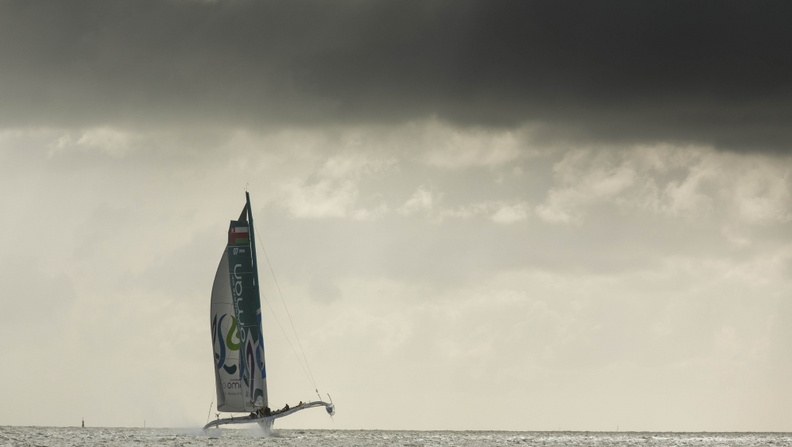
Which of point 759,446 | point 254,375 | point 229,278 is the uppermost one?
point 229,278

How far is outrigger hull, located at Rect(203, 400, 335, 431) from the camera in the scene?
3954 inches

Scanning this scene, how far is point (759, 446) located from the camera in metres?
109

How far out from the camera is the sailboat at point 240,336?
325 feet

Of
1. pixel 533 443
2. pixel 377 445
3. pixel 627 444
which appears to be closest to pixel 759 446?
pixel 627 444

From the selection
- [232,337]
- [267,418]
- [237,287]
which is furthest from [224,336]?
[267,418]

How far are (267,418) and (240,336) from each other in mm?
6655

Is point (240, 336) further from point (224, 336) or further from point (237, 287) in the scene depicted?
point (237, 287)

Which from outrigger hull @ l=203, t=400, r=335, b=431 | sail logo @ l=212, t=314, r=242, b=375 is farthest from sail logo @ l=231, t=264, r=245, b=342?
outrigger hull @ l=203, t=400, r=335, b=431

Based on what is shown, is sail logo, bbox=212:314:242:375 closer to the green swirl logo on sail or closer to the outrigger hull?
the green swirl logo on sail

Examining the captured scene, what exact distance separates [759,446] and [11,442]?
5663 centimetres

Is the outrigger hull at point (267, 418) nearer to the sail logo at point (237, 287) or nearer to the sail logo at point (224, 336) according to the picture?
the sail logo at point (224, 336)

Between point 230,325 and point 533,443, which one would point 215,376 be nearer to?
point 230,325

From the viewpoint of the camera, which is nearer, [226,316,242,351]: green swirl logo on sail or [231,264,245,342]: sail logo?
[231,264,245,342]: sail logo

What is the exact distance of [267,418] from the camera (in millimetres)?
101562
